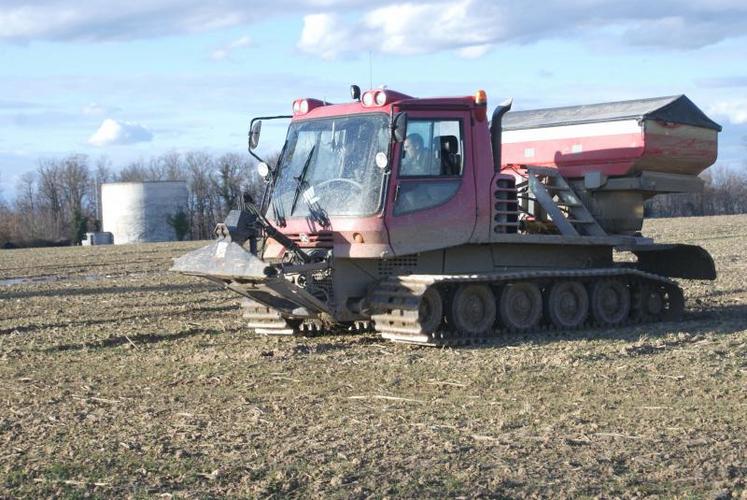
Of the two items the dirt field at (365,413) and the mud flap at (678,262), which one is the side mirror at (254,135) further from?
the mud flap at (678,262)

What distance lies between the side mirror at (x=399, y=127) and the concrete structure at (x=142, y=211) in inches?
2332

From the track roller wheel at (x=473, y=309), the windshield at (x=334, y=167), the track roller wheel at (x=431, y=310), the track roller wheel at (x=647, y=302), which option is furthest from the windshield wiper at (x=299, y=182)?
the track roller wheel at (x=647, y=302)

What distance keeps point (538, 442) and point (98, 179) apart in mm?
99436

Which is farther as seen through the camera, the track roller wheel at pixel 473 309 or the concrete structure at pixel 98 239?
the concrete structure at pixel 98 239

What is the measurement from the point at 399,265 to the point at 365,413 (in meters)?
4.41

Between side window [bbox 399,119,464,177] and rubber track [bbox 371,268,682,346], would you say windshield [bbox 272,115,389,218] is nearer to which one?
side window [bbox 399,119,464,177]

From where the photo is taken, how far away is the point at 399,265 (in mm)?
12906

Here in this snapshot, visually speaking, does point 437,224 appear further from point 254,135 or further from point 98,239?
point 98,239

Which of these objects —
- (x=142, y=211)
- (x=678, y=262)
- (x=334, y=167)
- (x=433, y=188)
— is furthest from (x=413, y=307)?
(x=142, y=211)

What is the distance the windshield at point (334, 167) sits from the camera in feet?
40.5

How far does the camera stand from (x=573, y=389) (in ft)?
31.6

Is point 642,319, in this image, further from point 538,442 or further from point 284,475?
point 284,475

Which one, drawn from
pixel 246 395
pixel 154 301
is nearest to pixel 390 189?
pixel 246 395

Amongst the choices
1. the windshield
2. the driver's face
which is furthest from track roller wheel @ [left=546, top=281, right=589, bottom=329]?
the windshield
